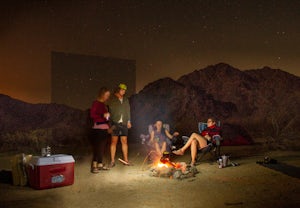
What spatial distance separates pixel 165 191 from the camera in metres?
4.55

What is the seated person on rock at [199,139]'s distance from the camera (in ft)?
21.4

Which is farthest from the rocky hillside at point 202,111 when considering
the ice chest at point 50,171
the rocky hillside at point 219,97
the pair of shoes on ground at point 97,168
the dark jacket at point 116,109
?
the ice chest at point 50,171

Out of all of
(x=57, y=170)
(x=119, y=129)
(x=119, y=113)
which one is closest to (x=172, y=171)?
(x=119, y=129)

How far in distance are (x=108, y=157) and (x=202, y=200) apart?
4.13 metres

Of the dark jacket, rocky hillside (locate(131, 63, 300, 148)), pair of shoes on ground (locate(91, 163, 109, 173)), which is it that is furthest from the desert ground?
rocky hillside (locate(131, 63, 300, 148))

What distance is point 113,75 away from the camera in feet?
38.1

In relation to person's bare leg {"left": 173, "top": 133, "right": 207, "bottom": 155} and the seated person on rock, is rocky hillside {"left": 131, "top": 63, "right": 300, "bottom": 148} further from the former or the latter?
person's bare leg {"left": 173, "top": 133, "right": 207, "bottom": 155}

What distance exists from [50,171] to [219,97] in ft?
50.8

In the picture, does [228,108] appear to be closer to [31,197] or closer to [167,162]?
[167,162]

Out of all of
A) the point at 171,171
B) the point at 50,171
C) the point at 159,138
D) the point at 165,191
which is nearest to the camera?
the point at 165,191

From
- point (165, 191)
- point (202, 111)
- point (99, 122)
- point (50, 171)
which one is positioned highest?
point (202, 111)

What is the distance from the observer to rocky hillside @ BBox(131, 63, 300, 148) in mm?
14516

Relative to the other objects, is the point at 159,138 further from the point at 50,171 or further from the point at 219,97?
the point at 219,97

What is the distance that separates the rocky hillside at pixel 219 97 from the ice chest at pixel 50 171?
27.3ft
